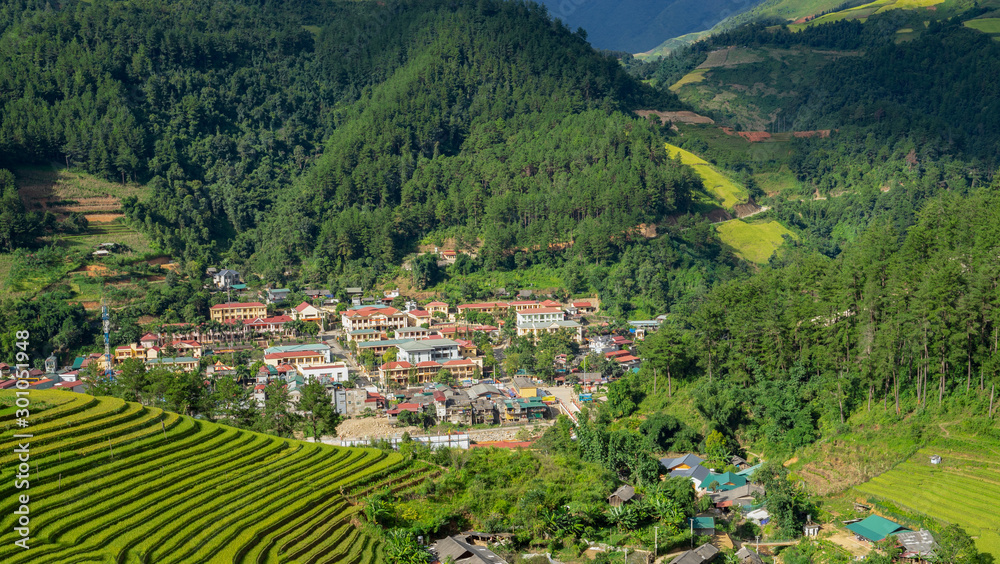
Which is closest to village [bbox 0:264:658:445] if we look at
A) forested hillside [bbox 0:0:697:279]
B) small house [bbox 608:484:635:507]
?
forested hillside [bbox 0:0:697:279]

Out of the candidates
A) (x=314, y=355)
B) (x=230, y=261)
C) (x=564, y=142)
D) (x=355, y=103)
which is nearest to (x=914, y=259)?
(x=314, y=355)

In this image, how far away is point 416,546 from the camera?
2312cm

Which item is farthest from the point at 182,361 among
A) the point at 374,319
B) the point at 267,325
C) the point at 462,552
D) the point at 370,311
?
the point at 462,552

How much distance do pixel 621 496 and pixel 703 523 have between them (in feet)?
9.16

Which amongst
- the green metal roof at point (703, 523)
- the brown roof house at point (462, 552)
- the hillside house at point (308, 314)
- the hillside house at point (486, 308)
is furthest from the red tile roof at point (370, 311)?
the green metal roof at point (703, 523)

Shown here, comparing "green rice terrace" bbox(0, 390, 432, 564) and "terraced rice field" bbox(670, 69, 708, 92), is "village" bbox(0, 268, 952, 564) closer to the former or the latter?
"green rice terrace" bbox(0, 390, 432, 564)

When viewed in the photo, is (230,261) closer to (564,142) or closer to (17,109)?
(17,109)

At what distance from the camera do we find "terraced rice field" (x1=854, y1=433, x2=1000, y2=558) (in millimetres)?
24422

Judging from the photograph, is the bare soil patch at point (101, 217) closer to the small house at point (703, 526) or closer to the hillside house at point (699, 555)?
the small house at point (703, 526)

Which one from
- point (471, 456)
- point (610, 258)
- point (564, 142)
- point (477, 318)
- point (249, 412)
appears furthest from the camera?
point (564, 142)

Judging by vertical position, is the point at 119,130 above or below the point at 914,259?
Result: above

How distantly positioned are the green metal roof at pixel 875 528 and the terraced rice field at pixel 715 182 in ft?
171

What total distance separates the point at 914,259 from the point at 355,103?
6669 cm

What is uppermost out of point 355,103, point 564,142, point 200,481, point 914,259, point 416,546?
point 355,103
